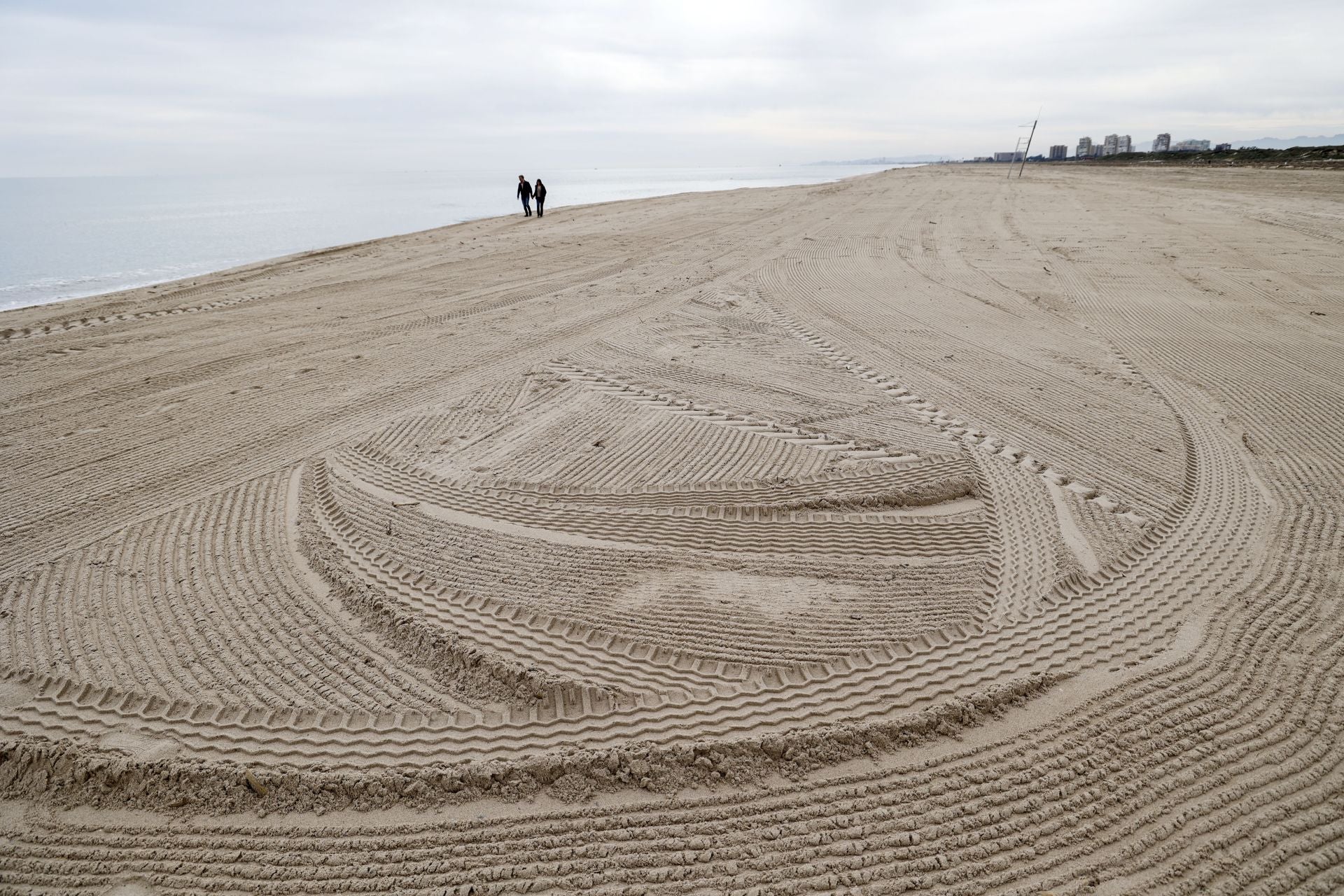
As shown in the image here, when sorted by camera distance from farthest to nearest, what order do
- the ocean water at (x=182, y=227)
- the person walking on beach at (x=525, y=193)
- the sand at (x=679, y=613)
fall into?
the person walking on beach at (x=525, y=193), the ocean water at (x=182, y=227), the sand at (x=679, y=613)

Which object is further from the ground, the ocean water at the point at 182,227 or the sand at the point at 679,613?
the ocean water at the point at 182,227

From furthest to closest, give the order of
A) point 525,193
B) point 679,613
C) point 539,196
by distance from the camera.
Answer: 1. point 539,196
2. point 525,193
3. point 679,613

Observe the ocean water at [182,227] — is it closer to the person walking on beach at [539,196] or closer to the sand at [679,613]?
the person walking on beach at [539,196]

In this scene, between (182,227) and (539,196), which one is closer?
(539,196)

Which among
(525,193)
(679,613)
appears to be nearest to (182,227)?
(525,193)

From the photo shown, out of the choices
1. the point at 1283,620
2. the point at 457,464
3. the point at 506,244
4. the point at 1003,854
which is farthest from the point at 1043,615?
the point at 506,244

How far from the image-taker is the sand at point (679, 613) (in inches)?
119

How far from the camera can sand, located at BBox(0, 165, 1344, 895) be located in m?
3.01

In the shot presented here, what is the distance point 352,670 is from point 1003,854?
3.63 meters

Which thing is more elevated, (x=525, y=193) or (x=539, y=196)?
(x=525, y=193)

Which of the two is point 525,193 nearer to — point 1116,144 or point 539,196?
point 539,196

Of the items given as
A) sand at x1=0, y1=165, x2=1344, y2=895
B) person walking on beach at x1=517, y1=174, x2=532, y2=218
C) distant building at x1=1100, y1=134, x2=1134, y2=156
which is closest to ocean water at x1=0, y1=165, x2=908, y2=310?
person walking on beach at x1=517, y1=174, x2=532, y2=218

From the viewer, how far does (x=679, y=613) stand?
14.3ft

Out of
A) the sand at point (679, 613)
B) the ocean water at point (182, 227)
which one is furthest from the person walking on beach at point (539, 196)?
the sand at point (679, 613)
